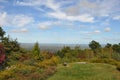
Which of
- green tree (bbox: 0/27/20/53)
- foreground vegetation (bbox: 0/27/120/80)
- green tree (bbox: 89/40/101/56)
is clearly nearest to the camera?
foreground vegetation (bbox: 0/27/120/80)

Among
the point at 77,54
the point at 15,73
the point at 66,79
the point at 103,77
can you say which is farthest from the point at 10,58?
the point at 77,54

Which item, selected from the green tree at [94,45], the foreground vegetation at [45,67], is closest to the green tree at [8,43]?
the foreground vegetation at [45,67]

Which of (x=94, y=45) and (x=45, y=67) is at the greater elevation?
(x=94, y=45)

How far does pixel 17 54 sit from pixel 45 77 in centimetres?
989

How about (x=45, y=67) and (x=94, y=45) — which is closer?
(x=45, y=67)

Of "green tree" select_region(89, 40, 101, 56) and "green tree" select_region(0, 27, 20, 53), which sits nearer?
"green tree" select_region(0, 27, 20, 53)

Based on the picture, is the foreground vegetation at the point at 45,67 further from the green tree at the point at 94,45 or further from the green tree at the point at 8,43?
the green tree at the point at 94,45

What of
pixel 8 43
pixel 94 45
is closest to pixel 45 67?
pixel 8 43

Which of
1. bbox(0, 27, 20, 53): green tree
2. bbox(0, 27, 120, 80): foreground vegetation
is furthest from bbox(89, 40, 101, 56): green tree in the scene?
bbox(0, 27, 20, 53): green tree

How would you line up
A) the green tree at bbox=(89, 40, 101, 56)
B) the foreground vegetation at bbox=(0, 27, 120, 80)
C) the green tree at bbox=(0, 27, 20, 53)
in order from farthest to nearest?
1. the green tree at bbox=(89, 40, 101, 56)
2. the green tree at bbox=(0, 27, 20, 53)
3. the foreground vegetation at bbox=(0, 27, 120, 80)

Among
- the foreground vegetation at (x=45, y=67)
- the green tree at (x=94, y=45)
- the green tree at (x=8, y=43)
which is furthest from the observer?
the green tree at (x=94, y=45)

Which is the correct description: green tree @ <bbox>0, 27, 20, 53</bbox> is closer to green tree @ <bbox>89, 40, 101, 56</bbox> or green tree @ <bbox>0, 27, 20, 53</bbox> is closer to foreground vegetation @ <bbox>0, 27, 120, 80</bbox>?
foreground vegetation @ <bbox>0, 27, 120, 80</bbox>

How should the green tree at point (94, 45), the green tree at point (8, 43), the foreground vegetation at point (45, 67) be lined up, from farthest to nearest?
the green tree at point (94, 45) → the green tree at point (8, 43) → the foreground vegetation at point (45, 67)

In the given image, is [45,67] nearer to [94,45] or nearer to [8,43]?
[8,43]
